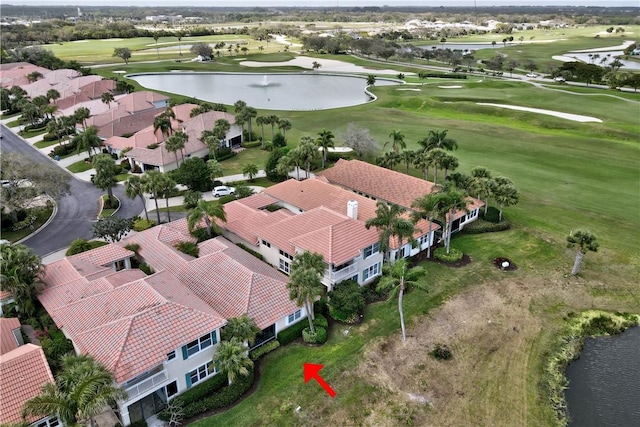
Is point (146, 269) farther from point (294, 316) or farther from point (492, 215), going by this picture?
point (492, 215)

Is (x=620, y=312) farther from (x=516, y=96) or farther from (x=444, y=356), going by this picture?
(x=516, y=96)

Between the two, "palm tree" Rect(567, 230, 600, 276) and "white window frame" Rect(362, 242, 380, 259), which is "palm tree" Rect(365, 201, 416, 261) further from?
"palm tree" Rect(567, 230, 600, 276)

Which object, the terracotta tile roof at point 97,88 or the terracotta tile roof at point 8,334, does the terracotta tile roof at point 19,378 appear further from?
the terracotta tile roof at point 97,88

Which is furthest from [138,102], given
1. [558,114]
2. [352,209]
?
[558,114]

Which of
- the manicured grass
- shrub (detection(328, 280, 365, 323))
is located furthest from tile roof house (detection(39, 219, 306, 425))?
the manicured grass

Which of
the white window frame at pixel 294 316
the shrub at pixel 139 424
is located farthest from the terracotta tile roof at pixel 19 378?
the white window frame at pixel 294 316

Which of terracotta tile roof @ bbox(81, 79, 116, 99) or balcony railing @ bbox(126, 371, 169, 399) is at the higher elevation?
terracotta tile roof @ bbox(81, 79, 116, 99)

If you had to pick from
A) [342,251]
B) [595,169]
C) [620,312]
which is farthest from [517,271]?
[595,169]
